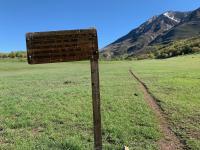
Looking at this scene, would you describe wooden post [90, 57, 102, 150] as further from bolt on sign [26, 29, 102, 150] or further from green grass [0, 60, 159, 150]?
green grass [0, 60, 159, 150]

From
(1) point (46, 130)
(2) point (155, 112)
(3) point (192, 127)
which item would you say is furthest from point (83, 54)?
(2) point (155, 112)

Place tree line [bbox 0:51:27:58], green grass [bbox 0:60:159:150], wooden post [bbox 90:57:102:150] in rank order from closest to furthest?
1. wooden post [bbox 90:57:102:150]
2. green grass [bbox 0:60:159:150]
3. tree line [bbox 0:51:27:58]

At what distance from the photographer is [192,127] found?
1178 centimetres

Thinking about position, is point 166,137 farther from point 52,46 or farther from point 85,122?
point 52,46

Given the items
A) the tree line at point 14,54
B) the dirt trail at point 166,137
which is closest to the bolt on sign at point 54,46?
the dirt trail at point 166,137

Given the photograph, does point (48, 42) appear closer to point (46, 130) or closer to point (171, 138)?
point (46, 130)

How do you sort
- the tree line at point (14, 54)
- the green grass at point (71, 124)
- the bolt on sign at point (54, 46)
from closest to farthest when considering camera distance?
1. the bolt on sign at point (54, 46)
2. the green grass at point (71, 124)
3. the tree line at point (14, 54)

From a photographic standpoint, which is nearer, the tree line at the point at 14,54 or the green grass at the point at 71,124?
the green grass at the point at 71,124

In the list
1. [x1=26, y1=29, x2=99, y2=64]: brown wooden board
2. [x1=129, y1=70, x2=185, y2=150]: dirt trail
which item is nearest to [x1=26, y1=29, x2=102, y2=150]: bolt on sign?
[x1=26, y1=29, x2=99, y2=64]: brown wooden board

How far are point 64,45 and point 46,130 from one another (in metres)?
4.57

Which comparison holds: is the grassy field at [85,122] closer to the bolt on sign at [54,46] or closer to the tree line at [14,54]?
the bolt on sign at [54,46]

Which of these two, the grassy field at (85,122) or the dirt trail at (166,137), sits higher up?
the grassy field at (85,122)

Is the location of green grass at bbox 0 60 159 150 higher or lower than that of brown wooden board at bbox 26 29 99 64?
lower

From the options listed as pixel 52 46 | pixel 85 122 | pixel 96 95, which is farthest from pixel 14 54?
pixel 96 95
